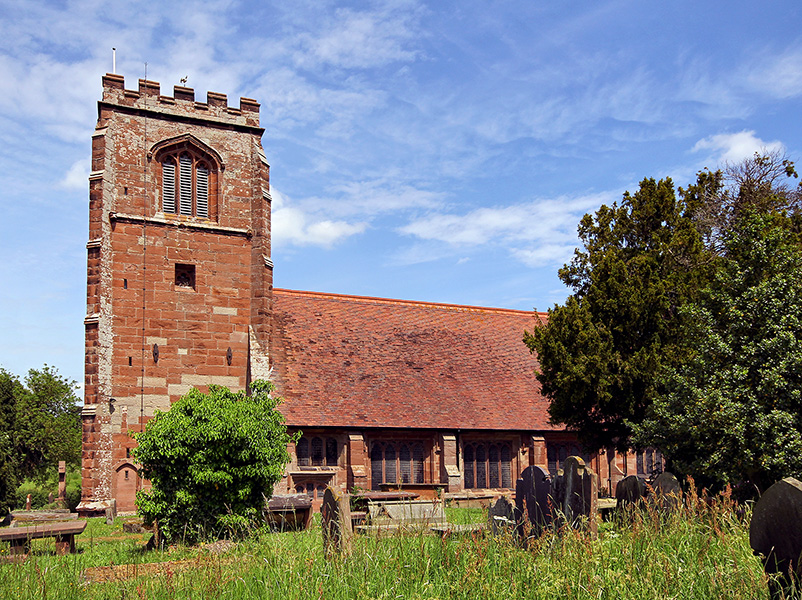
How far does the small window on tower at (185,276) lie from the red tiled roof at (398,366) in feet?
12.2

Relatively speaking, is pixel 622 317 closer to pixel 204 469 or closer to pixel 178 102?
pixel 204 469

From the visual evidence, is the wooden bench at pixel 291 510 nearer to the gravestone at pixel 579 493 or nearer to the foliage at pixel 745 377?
the foliage at pixel 745 377

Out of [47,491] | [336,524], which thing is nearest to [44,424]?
[47,491]

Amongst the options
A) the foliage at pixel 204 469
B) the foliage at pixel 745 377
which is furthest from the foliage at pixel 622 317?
the foliage at pixel 204 469

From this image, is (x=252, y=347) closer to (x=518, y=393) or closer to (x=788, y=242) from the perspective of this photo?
(x=518, y=393)

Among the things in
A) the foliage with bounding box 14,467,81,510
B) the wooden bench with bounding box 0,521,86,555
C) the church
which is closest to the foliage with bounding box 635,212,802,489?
the church

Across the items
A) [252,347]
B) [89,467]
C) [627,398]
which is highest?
[252,347]

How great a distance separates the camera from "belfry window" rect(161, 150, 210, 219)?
26422mm

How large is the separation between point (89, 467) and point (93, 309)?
5246mm

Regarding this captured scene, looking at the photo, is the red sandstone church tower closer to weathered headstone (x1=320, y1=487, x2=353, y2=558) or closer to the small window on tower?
the small window on tower

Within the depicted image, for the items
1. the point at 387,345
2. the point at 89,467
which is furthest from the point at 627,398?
the point at 89,467

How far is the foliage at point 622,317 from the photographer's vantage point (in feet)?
68.6

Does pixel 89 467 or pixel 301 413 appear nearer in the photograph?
pixel 89 467

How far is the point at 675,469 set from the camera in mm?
17156
